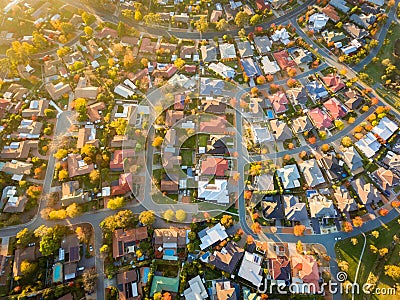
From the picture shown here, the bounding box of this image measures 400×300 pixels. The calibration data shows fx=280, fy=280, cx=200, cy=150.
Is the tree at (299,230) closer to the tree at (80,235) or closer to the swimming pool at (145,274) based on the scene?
the swimming pool at (145,274)

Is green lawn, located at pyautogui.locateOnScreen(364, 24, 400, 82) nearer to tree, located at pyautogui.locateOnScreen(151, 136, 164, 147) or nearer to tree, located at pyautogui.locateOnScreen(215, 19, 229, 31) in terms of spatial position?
tree, located at pyautogui.locateOnScreen(215, 19, 229, 31)

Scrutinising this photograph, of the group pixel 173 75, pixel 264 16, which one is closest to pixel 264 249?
pixel 173 75

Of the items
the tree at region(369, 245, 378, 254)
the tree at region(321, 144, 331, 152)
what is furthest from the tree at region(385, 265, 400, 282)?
the tree at region(321, 144, 331, 152)

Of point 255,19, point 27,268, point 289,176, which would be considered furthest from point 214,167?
point 255,19

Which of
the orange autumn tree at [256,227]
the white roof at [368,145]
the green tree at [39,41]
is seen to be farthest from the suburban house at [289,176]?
the green tree at [39,41]

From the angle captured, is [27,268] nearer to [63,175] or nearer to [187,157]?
[63,175]
